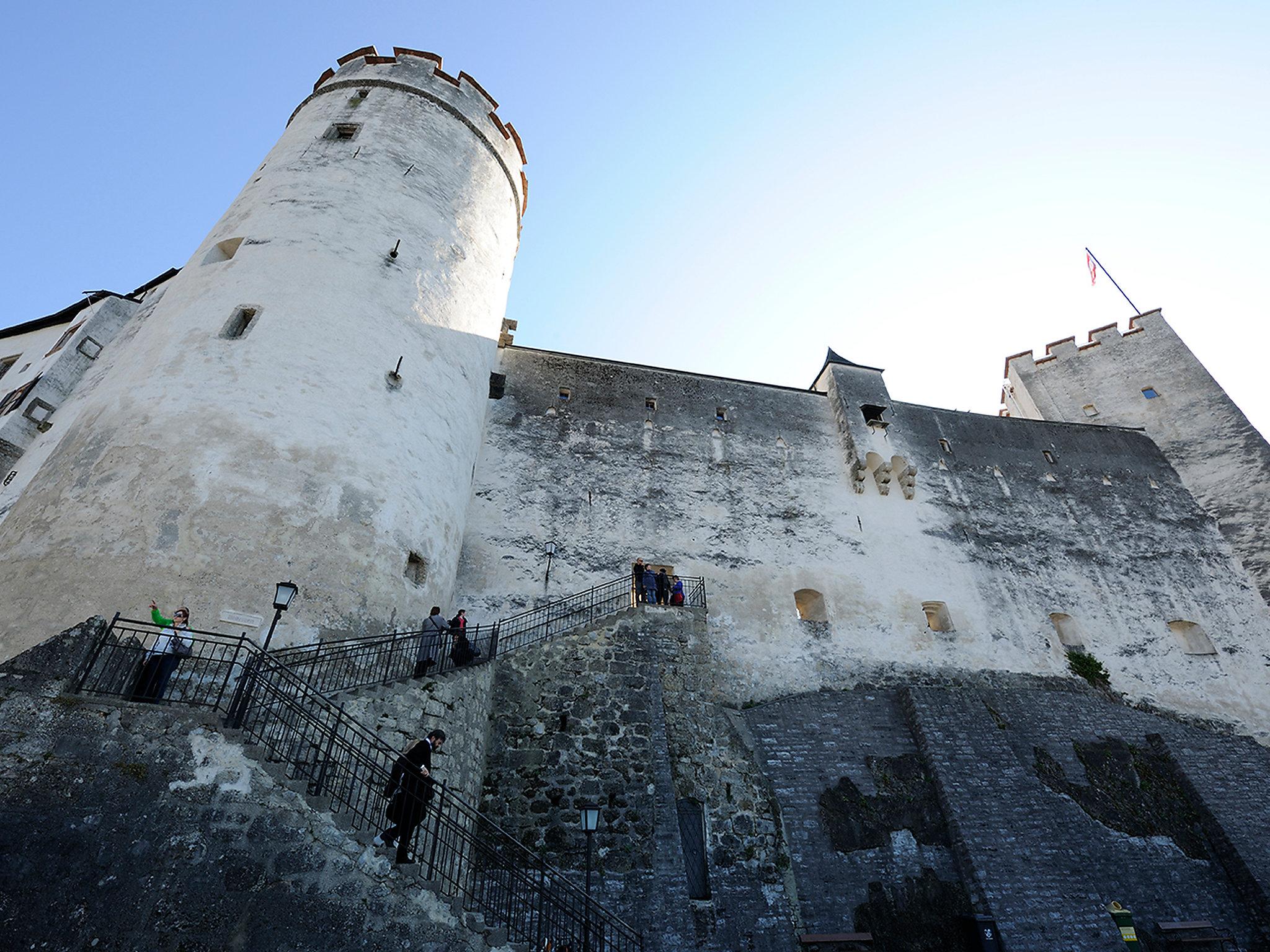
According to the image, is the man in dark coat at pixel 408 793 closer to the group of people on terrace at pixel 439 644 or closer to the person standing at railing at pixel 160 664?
the person standing at railing at pixel 160 664

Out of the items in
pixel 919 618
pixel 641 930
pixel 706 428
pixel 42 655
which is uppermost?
pixel 706 428

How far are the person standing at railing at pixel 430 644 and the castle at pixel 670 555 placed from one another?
40 centimetres

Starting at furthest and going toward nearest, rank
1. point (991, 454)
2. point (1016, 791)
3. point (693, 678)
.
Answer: point (991, 454), point (1016, 791), point (693, 678)

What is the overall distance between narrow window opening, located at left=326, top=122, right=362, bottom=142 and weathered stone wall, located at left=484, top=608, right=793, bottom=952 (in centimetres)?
1225

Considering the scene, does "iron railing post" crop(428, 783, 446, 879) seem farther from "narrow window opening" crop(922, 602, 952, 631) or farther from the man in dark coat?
"narrow window opening" crop(922, 602, 952, 631)

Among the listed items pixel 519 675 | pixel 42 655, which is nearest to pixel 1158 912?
pixel 519 675

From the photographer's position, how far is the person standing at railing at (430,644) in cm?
959

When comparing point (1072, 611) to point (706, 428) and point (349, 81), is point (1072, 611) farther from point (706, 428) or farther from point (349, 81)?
point (349, 81)

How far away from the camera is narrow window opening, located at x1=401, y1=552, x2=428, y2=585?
1080 centimetres

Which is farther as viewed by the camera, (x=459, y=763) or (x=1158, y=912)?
(x=1158, y=912)

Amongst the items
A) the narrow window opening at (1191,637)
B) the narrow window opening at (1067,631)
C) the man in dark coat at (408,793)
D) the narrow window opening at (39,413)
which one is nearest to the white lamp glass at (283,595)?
the man in dark coat at (408,793)

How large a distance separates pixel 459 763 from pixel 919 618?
10.6 m

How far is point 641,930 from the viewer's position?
8.45 meters

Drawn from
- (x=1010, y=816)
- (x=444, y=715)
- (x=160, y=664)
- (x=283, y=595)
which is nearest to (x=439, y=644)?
(x=444, y=715)
